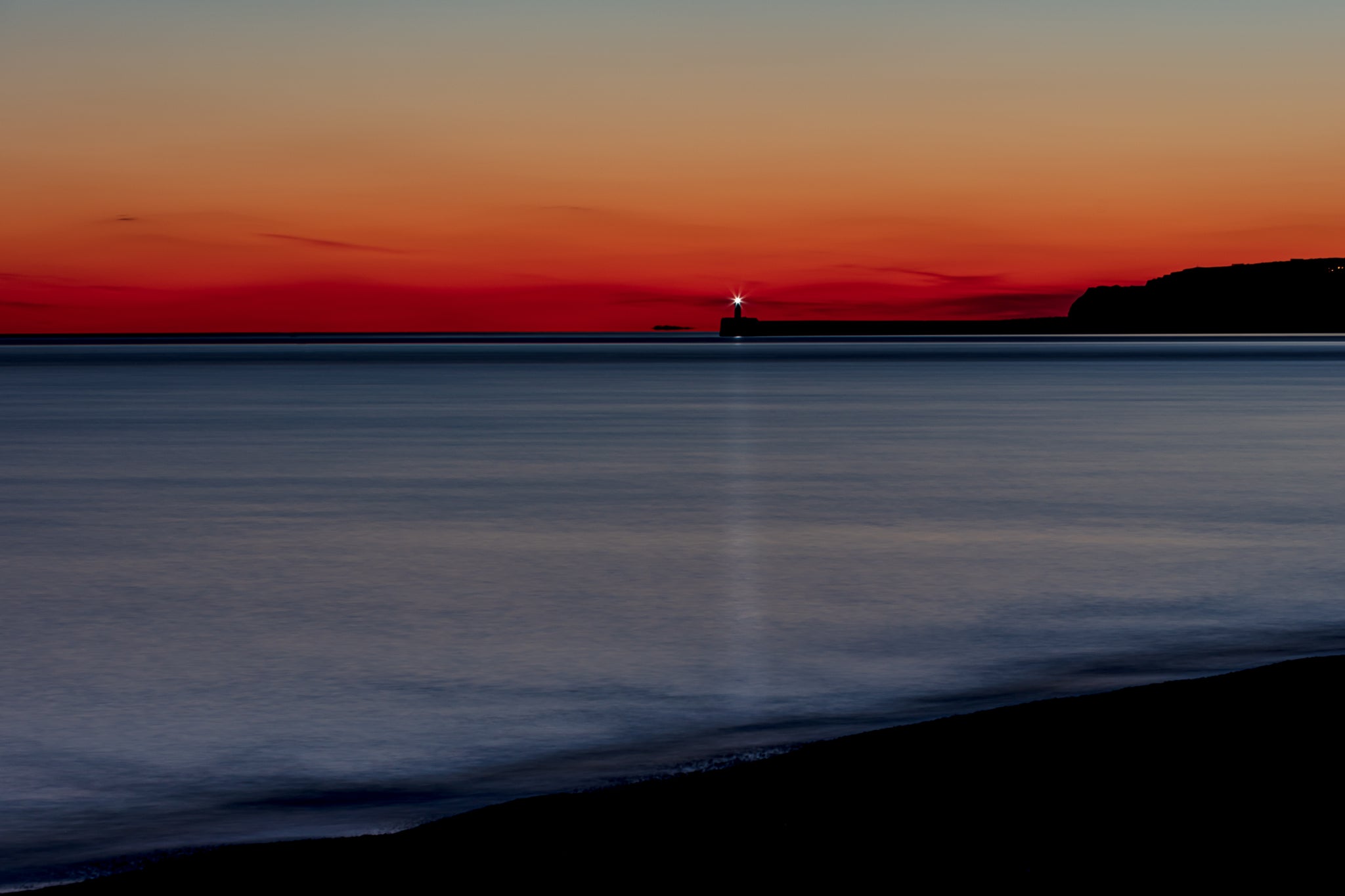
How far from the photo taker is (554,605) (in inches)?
392

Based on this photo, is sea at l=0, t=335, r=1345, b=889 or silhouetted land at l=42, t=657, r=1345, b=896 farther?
sea at l=0, t=335, r=1345, b=889

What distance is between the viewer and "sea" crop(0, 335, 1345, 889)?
620 cm

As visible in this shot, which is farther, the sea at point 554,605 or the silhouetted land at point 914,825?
the sea at point 554,605

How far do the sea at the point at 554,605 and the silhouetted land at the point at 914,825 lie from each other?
426mm

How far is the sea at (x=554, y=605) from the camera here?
6199mm

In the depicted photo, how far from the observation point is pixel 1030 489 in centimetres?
1731

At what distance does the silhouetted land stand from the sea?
0.43 meters

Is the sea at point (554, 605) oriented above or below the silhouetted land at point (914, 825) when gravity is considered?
below

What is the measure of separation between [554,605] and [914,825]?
528 centimetres

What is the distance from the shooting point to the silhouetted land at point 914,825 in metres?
4.44

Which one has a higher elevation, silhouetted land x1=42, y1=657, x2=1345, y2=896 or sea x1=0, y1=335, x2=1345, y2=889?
silhouetted land x1=42, y1=657, x2=1345, y2=896

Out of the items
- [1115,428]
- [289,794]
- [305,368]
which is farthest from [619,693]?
[305,368]

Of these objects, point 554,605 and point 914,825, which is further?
point 554,605

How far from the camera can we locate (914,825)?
4.86 meters
